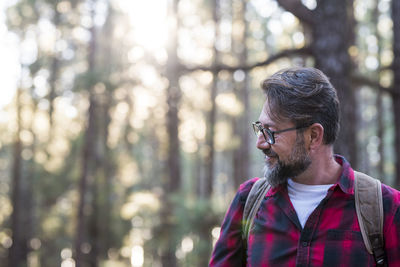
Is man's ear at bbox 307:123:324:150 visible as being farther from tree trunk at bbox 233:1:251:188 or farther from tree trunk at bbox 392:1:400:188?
tree trunk at bbox 233:1:251:188

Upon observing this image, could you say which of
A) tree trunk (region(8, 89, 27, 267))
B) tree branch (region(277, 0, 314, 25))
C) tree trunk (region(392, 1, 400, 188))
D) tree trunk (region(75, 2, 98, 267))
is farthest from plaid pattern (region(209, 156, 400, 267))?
tree trunk (region(8, 89, 27, 267))

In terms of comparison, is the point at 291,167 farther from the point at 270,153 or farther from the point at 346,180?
the point at 346,180

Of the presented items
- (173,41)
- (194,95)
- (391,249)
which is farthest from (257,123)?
(194,95)

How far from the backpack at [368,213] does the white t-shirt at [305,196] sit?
15 centimetres

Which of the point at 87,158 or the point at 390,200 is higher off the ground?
the point at 390,200

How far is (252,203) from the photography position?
2273 millimetres

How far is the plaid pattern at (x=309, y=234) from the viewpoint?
6.46 ft

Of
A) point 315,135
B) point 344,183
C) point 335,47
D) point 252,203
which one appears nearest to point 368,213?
point 344,183

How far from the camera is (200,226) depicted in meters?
11.1

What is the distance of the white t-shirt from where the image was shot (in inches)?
84.0

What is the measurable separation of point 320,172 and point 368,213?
1.05 ft

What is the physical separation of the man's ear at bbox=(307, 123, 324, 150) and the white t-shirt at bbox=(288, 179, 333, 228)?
0.19 m

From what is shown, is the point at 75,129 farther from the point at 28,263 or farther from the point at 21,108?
the point at 28,263

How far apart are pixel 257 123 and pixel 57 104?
69.8 ft
